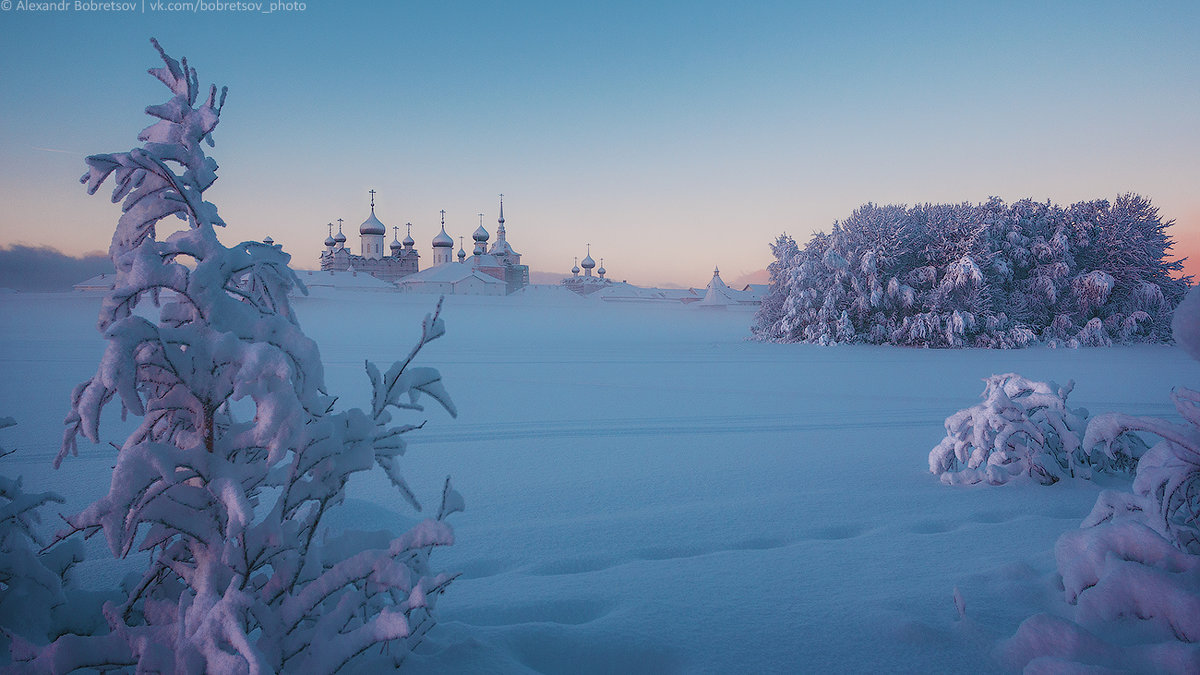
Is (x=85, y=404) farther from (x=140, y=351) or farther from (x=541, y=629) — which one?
(x=541, y=629)

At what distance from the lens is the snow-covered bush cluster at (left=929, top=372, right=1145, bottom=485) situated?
414cm

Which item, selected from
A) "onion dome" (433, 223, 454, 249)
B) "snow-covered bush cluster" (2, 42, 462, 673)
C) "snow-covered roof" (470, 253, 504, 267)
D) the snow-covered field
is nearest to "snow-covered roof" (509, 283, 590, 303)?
"snow-covered roof" (470, 253, 504, 267)

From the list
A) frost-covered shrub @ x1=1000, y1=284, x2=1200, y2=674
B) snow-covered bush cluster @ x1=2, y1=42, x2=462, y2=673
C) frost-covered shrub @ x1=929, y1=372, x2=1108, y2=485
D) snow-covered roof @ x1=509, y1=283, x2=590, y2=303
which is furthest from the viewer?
snow-covered roof @ x1=509, y1=283, x2=590, y2=303

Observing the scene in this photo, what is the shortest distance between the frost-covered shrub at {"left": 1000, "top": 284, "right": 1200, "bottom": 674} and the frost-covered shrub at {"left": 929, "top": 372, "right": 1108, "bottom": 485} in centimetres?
237

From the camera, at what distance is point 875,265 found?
71.5 ft

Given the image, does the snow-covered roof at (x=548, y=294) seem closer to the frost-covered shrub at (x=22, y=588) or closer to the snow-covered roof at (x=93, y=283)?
the snow-covered roof at (x=93, y=283)

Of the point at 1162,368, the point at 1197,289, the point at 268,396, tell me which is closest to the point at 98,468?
the point at 268,396

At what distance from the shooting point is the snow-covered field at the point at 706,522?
79.4 inches

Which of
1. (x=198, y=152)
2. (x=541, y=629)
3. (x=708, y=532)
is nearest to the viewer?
(x=198, y=152)

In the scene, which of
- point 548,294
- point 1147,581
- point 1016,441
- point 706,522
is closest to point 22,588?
point 706,522

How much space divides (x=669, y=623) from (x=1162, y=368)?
16.5m

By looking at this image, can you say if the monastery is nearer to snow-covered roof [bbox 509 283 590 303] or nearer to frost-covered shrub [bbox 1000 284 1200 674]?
snow-covered roof [bbox 509 283 590 303]

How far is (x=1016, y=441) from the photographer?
13.9 feet

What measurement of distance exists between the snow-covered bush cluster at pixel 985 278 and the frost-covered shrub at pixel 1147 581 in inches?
810
